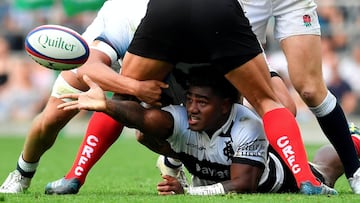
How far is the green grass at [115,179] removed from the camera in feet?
21.1

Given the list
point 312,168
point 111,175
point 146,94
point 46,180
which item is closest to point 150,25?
point 146,94

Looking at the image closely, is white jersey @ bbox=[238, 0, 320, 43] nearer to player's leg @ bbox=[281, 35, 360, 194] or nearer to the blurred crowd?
player's leg @ bbox=[281, 35, 360, 194]

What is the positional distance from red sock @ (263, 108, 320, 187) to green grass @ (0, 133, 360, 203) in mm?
167

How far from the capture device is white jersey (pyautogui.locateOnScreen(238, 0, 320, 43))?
292 inches

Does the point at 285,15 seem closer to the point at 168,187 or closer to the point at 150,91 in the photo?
the point at 150,91

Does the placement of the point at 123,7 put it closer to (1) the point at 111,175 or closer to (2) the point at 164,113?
(2) the point at 164,113

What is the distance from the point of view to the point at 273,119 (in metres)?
6.75

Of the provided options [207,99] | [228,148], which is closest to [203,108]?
[207,99]

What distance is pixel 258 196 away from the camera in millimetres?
→ 6527

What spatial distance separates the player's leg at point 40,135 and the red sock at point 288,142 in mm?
1353

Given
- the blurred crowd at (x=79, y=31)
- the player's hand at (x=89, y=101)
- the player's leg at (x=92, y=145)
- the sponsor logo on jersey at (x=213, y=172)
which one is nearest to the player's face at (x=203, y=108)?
the sponsor logo on jersey at (x=213, y=172)

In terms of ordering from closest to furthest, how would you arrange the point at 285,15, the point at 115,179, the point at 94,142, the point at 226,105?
the point at 226,105
the point at 94,142
the point at 285,15
the point at 115,179

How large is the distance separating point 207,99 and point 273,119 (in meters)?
0.45

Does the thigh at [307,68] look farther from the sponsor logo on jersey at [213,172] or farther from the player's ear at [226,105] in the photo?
the sponsor logo on jersey at [213,172]
